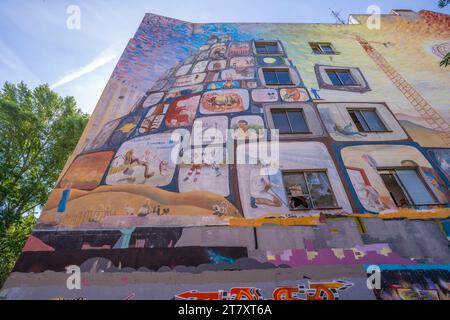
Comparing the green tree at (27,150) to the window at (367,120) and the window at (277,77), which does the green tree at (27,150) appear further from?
the window at (367,120)

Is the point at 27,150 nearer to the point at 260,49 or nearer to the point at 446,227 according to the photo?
the point at 260,49

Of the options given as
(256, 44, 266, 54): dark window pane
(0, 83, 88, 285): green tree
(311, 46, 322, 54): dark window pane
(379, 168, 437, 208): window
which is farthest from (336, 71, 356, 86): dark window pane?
(0, 83, 88, 285): green tree

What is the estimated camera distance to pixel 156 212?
6.81 meters

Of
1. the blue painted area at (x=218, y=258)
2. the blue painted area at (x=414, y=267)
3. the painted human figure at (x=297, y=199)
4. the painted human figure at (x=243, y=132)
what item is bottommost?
the blue painted area at (x=414, y=267)

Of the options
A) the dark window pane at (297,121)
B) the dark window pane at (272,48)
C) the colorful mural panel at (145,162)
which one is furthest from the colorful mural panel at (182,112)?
the dark window pane at (272,48)

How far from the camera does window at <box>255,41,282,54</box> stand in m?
14.4

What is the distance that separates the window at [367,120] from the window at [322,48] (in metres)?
6.55

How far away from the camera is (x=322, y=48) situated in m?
15.1

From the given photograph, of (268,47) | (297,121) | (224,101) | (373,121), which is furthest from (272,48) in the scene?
(373,121)

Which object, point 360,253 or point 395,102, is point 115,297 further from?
point 395,102

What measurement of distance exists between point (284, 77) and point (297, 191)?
7139 millimetres

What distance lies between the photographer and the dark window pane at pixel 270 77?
460 inches
